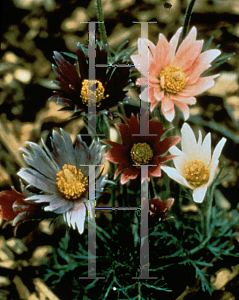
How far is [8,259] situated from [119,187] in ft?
1.13

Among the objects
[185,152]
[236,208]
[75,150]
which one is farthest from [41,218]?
[236,208]

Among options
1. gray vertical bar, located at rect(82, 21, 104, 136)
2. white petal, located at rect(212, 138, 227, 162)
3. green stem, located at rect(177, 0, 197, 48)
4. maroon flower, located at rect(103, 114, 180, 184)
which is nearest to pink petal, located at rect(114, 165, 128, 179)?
maroon flower, located at rect(103, 114, 180, 184)

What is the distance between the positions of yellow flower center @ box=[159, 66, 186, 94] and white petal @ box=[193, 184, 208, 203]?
222 mm

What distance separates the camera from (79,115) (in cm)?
64

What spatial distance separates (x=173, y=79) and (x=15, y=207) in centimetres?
46

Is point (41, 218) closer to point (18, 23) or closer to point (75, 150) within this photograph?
point (75, 150)

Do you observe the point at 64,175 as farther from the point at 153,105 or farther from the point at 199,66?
the point at 199,66

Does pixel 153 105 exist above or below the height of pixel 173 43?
below

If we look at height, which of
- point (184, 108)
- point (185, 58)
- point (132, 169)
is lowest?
point (132, 169)

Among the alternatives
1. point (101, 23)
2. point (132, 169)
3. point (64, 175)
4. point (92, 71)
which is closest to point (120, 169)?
point (132, 169)

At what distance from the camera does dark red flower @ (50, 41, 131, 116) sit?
622 millimetres

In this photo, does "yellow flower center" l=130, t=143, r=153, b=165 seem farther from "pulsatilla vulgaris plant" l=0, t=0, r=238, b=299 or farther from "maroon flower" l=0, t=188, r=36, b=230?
"maroon flower" l=0, t=188, r=36, b=230

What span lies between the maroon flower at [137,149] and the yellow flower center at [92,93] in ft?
0.25

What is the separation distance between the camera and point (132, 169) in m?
0.61
